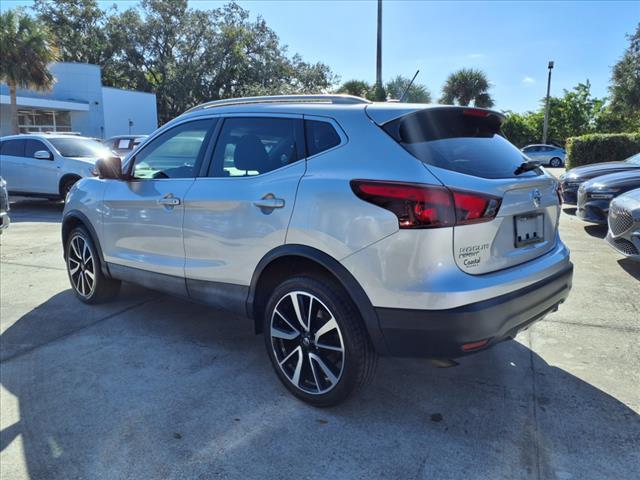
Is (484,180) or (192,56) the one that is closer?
(484,180)

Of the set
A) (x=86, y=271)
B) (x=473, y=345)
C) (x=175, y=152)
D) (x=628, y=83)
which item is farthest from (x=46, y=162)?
(x=628, y=83)

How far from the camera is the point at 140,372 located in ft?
11.7

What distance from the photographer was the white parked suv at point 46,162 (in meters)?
11.1

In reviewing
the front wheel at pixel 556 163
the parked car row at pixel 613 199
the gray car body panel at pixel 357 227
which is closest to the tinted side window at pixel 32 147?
the gray car body panel at pixel 357 227

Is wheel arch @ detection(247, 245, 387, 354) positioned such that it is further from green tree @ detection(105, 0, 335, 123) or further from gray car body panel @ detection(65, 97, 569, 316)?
green tree @ detection(105, 0, 335, 123)

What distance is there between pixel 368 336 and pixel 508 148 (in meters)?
1.53

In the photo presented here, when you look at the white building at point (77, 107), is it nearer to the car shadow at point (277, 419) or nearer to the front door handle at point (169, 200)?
the front door handle at point (169, 200)

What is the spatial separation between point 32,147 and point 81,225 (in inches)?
325

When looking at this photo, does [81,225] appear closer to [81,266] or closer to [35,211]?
[81,266]

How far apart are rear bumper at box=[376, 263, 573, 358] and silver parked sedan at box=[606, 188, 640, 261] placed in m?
3.47

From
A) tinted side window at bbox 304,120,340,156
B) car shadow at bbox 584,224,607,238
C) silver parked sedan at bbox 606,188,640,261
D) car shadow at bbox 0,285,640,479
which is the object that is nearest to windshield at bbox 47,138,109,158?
car shadow at bbox 0,285,640,479

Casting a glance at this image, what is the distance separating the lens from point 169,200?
378 cm

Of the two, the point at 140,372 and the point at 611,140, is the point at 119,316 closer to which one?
the point at 140,372

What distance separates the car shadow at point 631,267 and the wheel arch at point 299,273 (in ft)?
14.2
